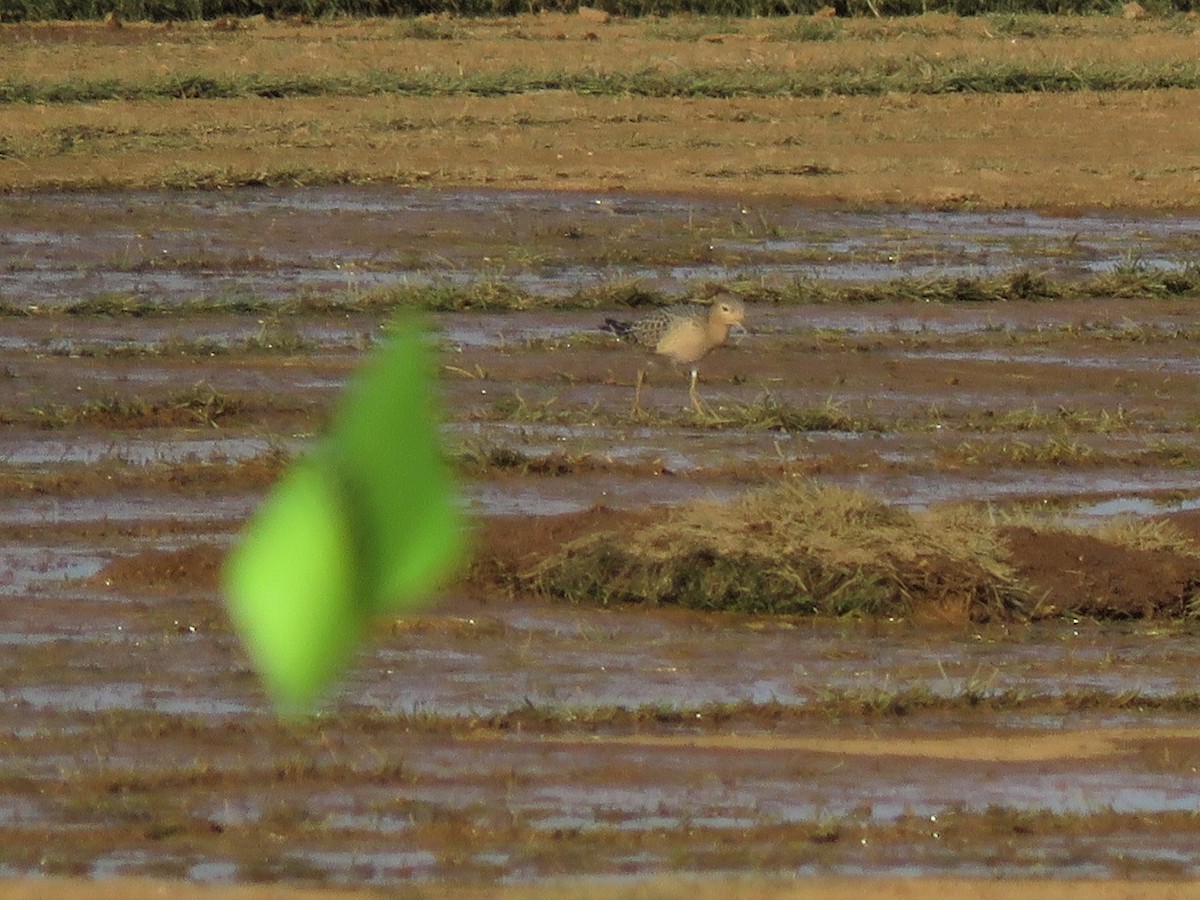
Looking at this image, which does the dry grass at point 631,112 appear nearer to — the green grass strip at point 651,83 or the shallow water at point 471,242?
the green grass strip at point 651,83

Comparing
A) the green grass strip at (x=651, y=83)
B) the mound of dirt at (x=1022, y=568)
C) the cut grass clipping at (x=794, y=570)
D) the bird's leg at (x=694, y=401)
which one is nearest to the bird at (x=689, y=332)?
the bird's leg at (x=694, y=401)

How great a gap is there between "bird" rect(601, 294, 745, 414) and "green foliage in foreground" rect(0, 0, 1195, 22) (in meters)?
18.9

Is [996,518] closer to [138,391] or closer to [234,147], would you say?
[138,391]

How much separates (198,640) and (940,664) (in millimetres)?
2382

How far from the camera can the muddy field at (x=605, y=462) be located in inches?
199

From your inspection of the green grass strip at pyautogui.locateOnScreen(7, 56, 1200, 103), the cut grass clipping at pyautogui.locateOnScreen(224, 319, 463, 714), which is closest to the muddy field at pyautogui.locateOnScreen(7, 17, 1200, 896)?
the cut grass clipping at pyautogui.locateOnScreen(224, 319, 463, 714)

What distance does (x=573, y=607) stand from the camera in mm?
7113

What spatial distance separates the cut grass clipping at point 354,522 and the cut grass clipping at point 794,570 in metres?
6.27

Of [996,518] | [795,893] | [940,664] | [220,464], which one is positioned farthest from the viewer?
[220,464]

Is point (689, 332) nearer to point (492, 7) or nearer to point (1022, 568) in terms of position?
Result: point (1022, 568)

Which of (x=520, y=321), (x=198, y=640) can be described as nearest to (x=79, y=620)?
(x=198, y=640)

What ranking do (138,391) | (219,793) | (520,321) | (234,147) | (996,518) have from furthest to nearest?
1. (234,147)
2. (520,321)
3. (138,391)
4. (996,518)
5. (219,793)

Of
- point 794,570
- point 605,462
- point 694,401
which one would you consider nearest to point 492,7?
point 694,401

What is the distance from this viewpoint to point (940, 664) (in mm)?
6586
